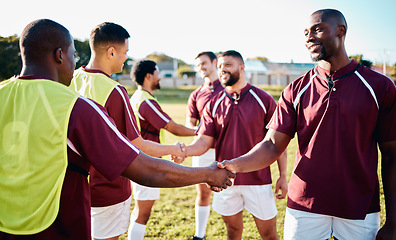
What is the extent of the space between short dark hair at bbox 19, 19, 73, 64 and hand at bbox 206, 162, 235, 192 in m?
1.54

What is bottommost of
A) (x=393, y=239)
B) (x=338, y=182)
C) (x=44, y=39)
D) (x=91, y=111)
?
(x=393, y=239)

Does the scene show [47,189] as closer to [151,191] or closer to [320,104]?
[320,104]

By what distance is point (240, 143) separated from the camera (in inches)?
161

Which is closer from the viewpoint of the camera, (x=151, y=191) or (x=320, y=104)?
(x=320, y=104)

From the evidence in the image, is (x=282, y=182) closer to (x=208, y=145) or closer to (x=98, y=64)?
(x=208, y=145)

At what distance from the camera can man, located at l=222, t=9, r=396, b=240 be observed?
2404mm

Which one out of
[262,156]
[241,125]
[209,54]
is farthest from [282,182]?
[209,54]

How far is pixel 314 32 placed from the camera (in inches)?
104

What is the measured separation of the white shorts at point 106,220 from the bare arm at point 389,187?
8.24 feet

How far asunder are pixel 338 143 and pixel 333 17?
1043 millimetres

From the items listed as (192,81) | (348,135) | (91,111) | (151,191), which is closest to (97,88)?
(91,111)

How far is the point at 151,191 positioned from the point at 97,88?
1966 mm

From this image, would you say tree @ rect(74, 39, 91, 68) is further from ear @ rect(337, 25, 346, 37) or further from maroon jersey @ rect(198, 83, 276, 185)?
ear @ rect(337, 25, 346, 37)

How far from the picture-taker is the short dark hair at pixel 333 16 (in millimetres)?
2582
